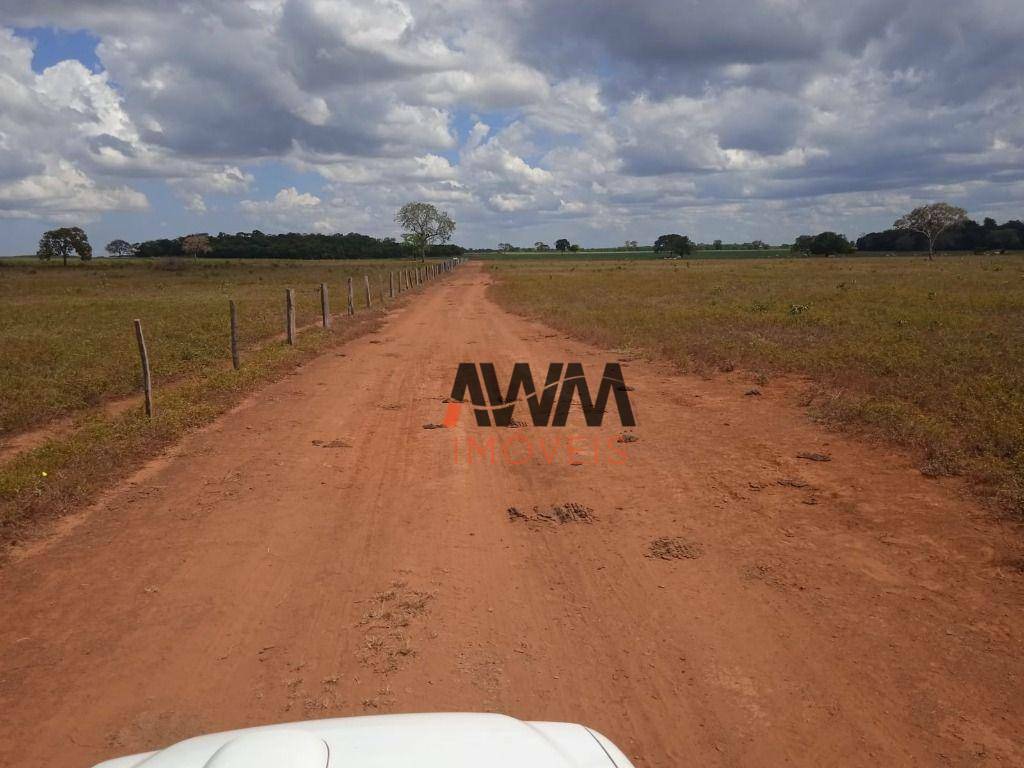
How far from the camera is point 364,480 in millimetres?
7020

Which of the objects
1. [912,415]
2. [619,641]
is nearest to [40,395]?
[619,641]

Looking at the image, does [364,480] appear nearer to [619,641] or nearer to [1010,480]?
[619,641]

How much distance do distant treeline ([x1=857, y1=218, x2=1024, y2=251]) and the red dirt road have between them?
10724 centimetres

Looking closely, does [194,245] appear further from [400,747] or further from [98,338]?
[400,747]

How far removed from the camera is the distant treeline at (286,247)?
112m

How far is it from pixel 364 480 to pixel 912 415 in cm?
642

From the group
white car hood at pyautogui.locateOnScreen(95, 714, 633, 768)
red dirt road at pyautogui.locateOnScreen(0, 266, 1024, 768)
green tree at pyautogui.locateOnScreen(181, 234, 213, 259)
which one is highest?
green tree at pyautogui.locateOnScreen(181, 234, 213, 259)

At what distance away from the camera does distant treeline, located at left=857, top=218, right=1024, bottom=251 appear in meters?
96.3

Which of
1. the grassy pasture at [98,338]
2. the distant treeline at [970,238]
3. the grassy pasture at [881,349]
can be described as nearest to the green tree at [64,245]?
the grassy pasture at [98,338]

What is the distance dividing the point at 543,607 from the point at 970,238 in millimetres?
120518

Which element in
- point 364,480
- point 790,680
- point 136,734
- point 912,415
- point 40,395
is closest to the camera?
point 136,734

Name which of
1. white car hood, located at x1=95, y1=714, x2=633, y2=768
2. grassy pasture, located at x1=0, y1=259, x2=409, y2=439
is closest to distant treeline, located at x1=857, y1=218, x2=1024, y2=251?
grassy pasture, located at x1=0, y1=259, x2=409, y2=439

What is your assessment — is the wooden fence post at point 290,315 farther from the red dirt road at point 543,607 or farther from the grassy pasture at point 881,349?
the red dirt road at point 543,607

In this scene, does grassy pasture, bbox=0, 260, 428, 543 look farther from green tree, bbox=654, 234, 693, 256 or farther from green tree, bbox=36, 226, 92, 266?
green tree, bbox=654, 234, 693, 256
